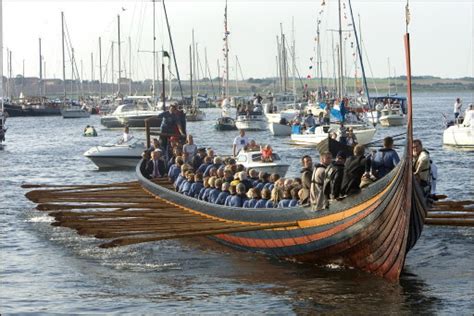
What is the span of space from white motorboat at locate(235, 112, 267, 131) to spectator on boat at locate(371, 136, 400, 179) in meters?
57.3

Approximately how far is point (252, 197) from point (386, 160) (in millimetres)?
3471

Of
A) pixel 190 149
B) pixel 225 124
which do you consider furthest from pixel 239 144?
pixel 225 124

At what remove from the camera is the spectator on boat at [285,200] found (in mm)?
20328

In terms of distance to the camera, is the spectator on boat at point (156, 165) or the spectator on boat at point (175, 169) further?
the spectator on boat at point (156, 165)

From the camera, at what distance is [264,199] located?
69.9ft

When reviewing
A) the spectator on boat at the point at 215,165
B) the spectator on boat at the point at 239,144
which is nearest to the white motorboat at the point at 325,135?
the spectator on boat at the point at 239,144

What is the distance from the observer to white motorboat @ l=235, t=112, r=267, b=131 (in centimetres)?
7668

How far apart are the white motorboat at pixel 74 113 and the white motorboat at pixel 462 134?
7582 centimetres

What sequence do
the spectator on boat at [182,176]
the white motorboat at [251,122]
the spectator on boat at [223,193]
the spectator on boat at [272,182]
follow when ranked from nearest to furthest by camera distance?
the spectator on boat at [272,182]
the spectator on boat at [223,193]
the spectator on boat at [182,176]
the white motorboat at [251,122]

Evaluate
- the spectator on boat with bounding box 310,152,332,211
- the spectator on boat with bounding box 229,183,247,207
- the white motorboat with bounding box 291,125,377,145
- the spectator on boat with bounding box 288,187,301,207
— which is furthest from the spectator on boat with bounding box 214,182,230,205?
the white motorboat with bounding box 291,125,377,145

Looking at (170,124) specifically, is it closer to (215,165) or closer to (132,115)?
(215,165)

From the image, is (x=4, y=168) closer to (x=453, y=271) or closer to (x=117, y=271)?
(x=117, y=271)

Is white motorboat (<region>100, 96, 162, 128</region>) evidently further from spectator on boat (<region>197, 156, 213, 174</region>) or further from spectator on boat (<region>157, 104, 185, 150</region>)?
spectator on boat (<region>197, 156, 213, 174</region>)

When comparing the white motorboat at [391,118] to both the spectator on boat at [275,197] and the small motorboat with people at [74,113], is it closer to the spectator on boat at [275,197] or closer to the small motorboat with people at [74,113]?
the small motorboat with people at [74,113]
